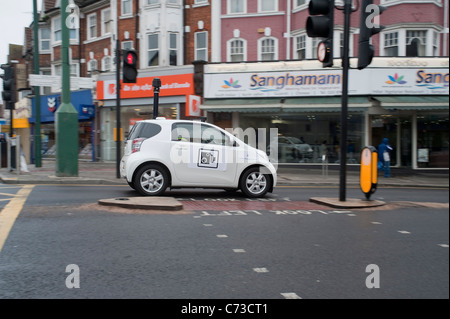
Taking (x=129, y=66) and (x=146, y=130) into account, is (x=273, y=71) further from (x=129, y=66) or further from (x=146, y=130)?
(x=146, y=130)

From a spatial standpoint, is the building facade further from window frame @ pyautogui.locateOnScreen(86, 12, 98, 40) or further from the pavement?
window frame @ pyautogui.locateOnScreen(86, 12, 98, 40)

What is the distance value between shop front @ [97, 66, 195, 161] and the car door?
32.9 feet

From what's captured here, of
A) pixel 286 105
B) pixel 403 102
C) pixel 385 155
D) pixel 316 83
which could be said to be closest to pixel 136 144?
pixel 286 105

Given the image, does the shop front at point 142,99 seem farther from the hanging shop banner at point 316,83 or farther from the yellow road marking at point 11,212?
the yellow road marking at point 11,212

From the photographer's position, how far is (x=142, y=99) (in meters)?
23.1

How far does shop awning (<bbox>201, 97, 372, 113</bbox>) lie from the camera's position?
18.9m

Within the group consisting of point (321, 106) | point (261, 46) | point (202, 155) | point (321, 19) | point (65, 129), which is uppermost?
point (261, 46)

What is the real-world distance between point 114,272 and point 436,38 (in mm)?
20037

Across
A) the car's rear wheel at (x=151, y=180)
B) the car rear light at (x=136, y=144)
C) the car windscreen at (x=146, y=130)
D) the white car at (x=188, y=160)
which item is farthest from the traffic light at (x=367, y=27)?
the car rear light at (x=136, y=144)

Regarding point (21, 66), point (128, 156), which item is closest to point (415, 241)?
point (128, 156)

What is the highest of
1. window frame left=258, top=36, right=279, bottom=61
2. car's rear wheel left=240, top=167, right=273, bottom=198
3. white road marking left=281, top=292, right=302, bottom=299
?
window frame left=258, top=36, right=279, bottom=61

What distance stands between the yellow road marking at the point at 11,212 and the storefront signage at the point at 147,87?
1233cm

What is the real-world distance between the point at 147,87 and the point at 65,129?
33.4 feet

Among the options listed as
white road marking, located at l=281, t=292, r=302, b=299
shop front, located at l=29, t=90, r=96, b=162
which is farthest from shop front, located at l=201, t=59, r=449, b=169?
white road marking, located at l=281, t=292, r=302, b=299
